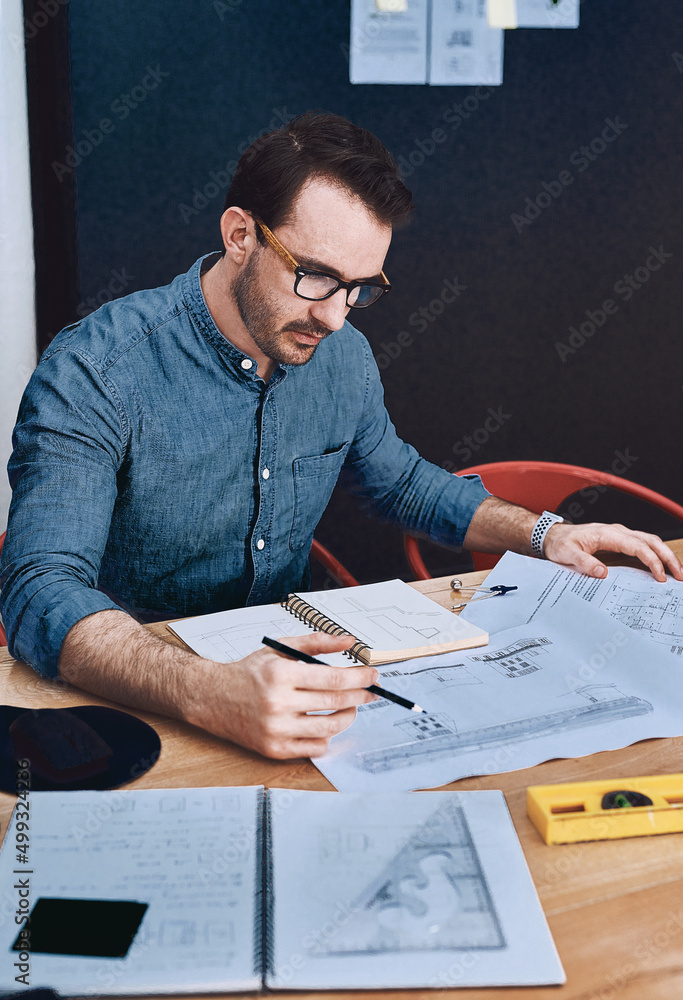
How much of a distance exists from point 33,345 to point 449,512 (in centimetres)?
130

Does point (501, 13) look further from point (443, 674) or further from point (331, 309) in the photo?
point (443, 674)

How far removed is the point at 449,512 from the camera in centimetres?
157

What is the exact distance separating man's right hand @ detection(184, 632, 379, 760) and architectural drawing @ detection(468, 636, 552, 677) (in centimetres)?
23

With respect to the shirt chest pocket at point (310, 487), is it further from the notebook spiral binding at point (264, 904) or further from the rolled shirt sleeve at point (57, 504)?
the notebook spiral binding at point (264, 904)

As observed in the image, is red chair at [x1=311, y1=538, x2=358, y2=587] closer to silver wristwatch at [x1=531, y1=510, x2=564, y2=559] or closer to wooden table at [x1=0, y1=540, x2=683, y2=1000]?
silver wristwatch at [x1=531, y1=510, x2=564, y2=559]

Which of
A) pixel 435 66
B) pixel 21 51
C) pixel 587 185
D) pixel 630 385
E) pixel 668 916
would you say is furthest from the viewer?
pixel 630 385

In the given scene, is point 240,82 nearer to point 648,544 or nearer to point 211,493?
point 211,493

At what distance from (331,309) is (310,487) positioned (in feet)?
1.12

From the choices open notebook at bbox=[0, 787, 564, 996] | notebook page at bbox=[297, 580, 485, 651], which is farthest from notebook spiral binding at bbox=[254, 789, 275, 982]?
notebook page at bbox=[297, 580, 485, 651]

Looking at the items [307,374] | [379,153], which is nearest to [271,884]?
[307,374]

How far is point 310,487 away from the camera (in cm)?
152

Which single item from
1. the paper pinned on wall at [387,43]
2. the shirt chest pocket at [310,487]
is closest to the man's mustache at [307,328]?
the shirt chest pocket at [310,487]

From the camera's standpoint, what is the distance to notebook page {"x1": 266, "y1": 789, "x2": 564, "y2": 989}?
580 millimetres

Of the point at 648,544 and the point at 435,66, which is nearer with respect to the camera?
the point at 648,544
